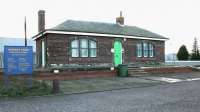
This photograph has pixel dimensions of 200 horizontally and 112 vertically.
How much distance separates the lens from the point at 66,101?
11.3 meters

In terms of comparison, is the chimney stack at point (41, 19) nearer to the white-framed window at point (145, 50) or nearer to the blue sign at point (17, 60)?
the blue sign at point (17, 60)

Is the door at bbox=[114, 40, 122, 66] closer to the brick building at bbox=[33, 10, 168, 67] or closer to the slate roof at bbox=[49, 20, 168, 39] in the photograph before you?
the brick building at bbox=[33, 10, 168, 67]

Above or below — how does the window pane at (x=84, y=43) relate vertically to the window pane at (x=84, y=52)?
above

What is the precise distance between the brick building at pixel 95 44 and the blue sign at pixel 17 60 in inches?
291

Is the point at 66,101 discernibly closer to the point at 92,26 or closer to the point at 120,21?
the point at 92,26

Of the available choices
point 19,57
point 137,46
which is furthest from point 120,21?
point 19,57

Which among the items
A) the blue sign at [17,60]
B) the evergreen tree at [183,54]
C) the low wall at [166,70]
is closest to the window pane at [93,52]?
the low wall at [166,70]

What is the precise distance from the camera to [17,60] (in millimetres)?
15281

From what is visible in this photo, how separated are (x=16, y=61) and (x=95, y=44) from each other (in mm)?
11262

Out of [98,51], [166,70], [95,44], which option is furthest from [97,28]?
[166,70]

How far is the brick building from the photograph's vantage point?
2359cm

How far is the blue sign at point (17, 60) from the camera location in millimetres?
14953

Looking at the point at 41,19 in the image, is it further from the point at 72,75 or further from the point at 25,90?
the point at 25,90

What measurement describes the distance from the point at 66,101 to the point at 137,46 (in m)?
18.1
